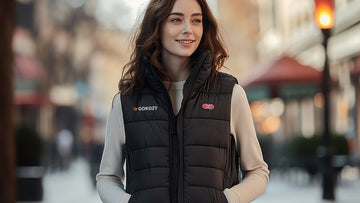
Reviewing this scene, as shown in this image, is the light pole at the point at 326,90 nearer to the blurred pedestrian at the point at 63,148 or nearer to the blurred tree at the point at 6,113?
the blurred tree at the point at 6,113

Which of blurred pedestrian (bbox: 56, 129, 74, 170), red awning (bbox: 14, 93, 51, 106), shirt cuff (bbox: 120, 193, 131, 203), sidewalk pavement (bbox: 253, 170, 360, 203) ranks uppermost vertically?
shirt cuff (bbox: 120, 193, 131, 203)

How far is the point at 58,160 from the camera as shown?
32.4 meters

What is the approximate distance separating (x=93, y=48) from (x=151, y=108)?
44937 mm

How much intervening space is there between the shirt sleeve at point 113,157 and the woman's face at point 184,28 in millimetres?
354

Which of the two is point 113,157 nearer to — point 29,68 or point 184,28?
point 184,28

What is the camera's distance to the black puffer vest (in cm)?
313

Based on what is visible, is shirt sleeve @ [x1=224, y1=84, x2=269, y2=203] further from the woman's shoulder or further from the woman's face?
the woman's shoulder

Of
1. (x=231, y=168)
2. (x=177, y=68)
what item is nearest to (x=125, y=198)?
(x=231, y=168)

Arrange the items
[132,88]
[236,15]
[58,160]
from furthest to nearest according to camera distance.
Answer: [236,15] → [58,160] → [132,88]

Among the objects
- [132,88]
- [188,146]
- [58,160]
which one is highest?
[132,88]

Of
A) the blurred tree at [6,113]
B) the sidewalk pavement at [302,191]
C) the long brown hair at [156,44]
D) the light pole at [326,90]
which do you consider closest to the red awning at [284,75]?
the sidewalk pavement at [302,191]

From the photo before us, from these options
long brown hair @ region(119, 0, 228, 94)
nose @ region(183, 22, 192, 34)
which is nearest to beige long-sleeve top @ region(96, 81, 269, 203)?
long brown hair @ region(119, 0, 228, 94)

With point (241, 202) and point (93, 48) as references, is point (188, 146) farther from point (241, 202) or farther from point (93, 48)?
point (93, 48)

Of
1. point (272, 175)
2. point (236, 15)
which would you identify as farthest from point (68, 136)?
point (236, 15)
